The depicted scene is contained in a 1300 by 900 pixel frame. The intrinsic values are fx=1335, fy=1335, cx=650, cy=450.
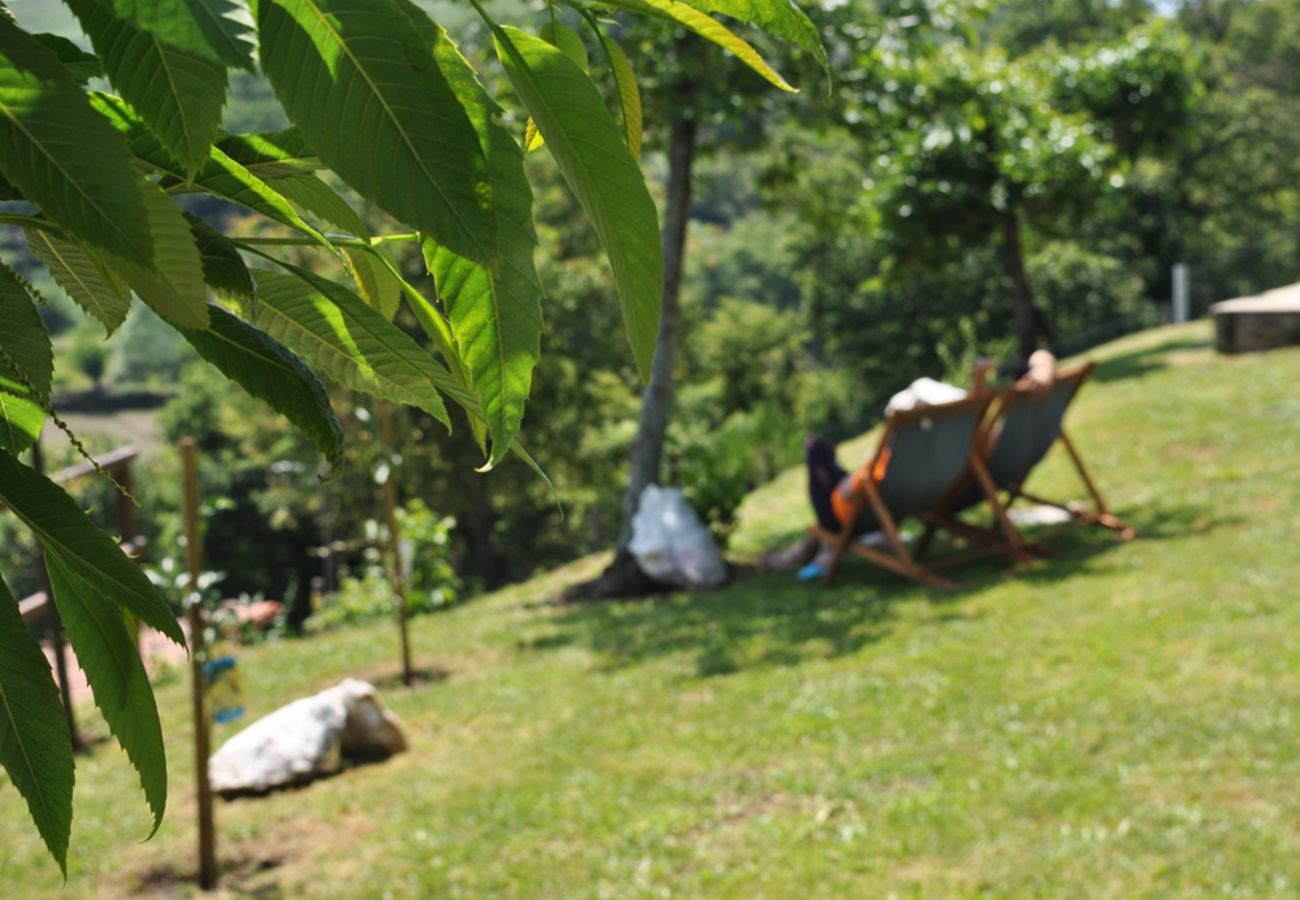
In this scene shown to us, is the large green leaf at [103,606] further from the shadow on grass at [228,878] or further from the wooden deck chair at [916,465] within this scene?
the wooden deck chair at [916,465]

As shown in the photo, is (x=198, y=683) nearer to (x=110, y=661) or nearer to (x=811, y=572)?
(x=110, y=661)

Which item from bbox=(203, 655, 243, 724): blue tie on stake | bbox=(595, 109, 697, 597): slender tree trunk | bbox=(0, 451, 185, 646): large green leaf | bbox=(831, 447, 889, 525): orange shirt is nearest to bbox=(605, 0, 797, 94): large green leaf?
bbox=(0, 451, 185, 646): large green leaf

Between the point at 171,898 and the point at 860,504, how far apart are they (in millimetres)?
3995

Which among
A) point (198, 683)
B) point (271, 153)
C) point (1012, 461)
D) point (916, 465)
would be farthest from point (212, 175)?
point (1012, 461)

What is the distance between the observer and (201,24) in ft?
1.05

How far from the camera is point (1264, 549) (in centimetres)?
636

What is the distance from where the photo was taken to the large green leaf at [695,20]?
0.46 metres

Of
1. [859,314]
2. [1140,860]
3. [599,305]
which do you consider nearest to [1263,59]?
[859,314]

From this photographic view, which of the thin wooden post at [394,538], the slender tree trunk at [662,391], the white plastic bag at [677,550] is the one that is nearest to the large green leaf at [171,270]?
the thin wooden post at [394,538]

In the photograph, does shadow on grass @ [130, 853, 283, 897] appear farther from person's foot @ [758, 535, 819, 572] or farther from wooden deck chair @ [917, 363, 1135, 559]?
person's foot @ [758, 535, 819, 572]

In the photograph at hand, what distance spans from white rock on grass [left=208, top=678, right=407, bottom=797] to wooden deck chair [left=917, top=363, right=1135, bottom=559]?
325 centimetres

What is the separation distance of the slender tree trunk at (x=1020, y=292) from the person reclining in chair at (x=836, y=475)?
3.75m

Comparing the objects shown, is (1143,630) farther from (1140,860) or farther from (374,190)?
(374,190)

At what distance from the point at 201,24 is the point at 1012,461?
23.3 ft
